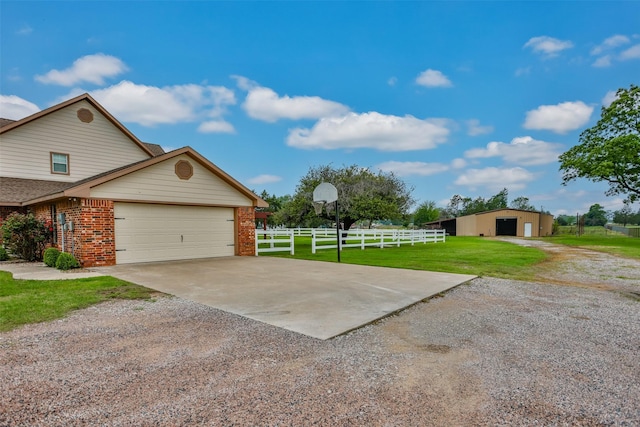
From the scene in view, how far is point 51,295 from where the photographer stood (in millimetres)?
6004

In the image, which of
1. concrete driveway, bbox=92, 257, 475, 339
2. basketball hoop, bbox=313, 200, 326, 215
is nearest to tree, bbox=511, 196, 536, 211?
basketball hoop, bbox=313, 200, 326, 215

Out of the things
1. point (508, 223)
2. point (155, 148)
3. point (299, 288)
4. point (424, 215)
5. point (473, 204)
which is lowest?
point (299, 288)

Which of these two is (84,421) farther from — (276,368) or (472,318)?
(472,318)

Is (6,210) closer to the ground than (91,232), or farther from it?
farther from it

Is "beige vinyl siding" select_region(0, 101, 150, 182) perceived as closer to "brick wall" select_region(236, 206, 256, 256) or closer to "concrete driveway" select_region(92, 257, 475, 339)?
"brick wall" select_region(236, 206, 256, 256)

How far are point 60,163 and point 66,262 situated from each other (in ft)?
27.2

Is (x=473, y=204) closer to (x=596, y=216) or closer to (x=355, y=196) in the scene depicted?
(x=596, y=216)

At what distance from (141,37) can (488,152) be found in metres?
31.1

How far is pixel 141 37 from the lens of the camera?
1366 cm

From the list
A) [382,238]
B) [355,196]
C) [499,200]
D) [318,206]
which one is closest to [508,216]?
[355,196]

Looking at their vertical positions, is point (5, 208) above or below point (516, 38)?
below

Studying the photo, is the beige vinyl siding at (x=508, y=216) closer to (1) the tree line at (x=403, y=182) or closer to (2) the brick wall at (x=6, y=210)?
(1) the tree line at (x=403, y=182)

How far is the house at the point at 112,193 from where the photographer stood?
1009 cm

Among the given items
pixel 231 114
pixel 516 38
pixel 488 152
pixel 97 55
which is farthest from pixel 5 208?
pixel 488 152
